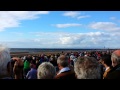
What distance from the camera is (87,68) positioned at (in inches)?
101

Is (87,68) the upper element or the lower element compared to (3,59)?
lower

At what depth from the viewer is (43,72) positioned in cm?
289

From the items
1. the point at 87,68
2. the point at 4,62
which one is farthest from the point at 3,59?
the point at 87,68

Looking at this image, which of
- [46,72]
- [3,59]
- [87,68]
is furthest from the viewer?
[46,72]

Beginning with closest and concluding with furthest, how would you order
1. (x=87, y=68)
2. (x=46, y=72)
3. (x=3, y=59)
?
(x=3, y=59) → (x=87, y=68) → (x=46, y=72)

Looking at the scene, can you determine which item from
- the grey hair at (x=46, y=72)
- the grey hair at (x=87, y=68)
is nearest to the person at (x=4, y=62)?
the grey hair at (x=87, y=68)

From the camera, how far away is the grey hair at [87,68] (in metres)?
2.45

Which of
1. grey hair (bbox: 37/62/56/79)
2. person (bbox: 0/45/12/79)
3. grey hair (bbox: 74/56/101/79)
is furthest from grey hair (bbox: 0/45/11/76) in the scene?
grey hair (bbox: 37/62/56/79)

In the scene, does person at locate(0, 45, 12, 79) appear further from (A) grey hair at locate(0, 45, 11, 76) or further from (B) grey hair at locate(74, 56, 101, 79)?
(B) grey hair at locate(74, 56, 101, 79)

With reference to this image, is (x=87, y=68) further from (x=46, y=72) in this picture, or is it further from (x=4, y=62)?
(x=4, y=62)

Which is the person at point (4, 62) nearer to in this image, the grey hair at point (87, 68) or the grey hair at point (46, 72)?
the grey hair at point (87, 68)
